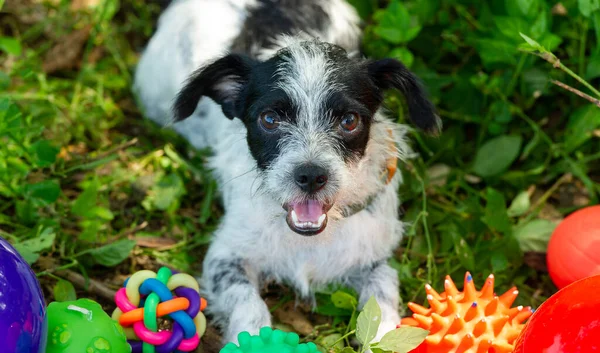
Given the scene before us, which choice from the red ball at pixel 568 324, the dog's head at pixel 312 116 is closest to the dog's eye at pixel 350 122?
the dog's head at pixel 312 116

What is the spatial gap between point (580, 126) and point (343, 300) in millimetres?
1850

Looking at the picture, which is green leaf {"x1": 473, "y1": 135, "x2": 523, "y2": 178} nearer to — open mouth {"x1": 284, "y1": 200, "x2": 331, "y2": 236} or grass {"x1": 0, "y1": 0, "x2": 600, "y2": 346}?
grass {"x1": 0, "y1": 0, "x2": 600, "y2": 346}

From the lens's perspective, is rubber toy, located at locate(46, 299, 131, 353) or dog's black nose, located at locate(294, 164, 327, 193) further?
dog's black nose, located at locate(294, 164, 327, 193)

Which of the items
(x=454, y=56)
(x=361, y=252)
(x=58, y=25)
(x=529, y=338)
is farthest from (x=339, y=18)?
(x=529, y=338)

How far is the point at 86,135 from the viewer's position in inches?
192

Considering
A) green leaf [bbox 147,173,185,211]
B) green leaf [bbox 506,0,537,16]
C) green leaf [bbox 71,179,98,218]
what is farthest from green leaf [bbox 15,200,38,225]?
green leaf [bbox 506,0,537,16]

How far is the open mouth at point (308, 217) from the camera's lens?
10.7ft

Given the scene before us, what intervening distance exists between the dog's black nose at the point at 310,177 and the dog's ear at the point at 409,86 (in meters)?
0.69

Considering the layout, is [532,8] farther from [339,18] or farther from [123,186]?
[123,186]

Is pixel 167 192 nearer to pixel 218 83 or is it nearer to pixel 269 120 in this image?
pixel 218 83

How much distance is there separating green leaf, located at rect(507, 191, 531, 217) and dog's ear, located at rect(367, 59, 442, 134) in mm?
1022

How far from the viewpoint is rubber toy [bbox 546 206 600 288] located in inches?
137

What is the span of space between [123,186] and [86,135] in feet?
1.89

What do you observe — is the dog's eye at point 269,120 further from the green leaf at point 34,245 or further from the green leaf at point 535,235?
the green leaf at point 535,235
